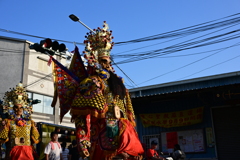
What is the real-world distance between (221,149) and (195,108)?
168 cm

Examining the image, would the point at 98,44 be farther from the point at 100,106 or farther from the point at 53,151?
the point at 53,151

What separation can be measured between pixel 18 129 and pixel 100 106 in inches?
164

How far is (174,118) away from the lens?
35.7 feet

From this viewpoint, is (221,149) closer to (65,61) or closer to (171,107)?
(171,107)

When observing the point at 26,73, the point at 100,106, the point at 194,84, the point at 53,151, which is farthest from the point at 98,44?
the point at 26,73

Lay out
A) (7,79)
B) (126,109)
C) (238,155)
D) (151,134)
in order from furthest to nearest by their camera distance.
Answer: (7,79), (151,134), (238,155), (126,109)

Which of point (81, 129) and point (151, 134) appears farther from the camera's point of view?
point (151, 134)

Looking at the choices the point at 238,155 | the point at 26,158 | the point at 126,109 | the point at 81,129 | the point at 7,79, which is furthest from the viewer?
the point at 7,79

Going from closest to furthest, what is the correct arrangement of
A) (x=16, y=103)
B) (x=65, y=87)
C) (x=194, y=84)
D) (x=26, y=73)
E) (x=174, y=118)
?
(x=65, y=87), (x=16, y=103), (x=174, y=118), (x=194, y=84), (x=26, y=73)

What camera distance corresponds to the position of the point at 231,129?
9930 millimetres

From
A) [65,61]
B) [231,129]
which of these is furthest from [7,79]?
A: [231,129]

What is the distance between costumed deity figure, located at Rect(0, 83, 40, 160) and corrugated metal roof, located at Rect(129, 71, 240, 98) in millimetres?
7041

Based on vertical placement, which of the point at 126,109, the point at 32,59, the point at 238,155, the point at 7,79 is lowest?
the point at 238,155

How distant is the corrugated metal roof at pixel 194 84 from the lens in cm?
1223
